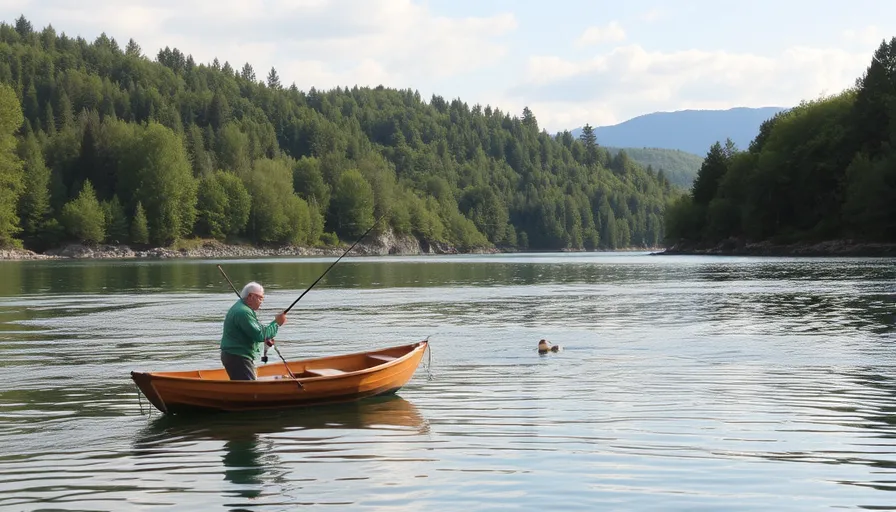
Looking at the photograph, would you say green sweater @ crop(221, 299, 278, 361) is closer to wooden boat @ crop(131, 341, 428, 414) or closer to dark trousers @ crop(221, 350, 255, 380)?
dark trousers @ crop(221, 350, 255, 380)

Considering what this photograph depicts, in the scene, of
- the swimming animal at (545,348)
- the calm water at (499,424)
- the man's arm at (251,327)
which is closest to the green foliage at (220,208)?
the calm water at (499,424)

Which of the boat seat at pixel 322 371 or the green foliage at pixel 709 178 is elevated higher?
the green foliage at pixel 709 178

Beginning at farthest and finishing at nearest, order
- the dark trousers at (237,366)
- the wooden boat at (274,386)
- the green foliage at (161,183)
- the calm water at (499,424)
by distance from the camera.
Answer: the green foliage at (161,183) < the dark trousers at (237,366) < the wooden boat at (274,386) < the calm water at (499,424)

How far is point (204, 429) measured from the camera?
1803cm

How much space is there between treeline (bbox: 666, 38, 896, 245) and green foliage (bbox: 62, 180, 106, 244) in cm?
8906

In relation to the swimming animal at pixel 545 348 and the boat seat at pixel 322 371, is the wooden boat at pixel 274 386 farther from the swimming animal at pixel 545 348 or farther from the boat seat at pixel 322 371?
the swimming animal at pixel 545 348

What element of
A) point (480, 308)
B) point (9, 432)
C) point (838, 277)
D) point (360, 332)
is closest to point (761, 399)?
point (9, 432)

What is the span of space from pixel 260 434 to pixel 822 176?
381ft

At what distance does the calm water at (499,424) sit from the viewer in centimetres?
1324

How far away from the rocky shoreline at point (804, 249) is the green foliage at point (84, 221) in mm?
89709

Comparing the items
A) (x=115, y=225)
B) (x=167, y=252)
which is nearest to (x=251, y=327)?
(x=167, y=252)

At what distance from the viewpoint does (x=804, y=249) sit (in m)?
119

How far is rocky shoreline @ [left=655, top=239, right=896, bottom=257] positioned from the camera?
105125 mm

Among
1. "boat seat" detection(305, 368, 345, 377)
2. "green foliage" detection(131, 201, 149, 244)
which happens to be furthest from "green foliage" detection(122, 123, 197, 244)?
"boat seat" detection(305, 368, 345, 377)
